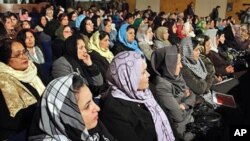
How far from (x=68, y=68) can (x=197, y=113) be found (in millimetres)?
1504

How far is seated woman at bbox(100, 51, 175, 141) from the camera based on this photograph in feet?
8.01

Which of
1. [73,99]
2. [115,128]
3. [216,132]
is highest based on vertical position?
[73,99]

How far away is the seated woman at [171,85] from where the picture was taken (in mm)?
3176

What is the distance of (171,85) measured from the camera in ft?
10.7

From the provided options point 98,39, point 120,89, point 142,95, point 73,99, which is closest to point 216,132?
point 142,95

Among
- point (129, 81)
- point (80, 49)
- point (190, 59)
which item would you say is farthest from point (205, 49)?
point (129, 81)

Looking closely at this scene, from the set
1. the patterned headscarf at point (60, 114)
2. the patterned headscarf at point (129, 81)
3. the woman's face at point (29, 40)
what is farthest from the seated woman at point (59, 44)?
the patterned headscarf at point (60, 114)

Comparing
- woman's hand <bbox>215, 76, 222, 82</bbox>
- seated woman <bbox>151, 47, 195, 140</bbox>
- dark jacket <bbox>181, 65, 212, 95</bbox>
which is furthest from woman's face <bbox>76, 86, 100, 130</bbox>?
woman's hand <bbox>215, 76, 222, 82</bbox>

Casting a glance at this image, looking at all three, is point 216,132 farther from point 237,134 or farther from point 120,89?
point 120,89

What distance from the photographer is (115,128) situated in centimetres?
242

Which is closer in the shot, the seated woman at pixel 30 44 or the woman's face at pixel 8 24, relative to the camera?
the seated woman at pixel 30 44

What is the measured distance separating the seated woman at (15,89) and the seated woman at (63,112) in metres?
0.72

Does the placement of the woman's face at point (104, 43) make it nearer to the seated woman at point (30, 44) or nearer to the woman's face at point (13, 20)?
the seated woman at point (30, 44)

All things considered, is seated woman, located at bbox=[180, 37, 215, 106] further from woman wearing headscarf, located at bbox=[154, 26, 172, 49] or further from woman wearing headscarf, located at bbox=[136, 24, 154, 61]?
woman wearing headscarf, located at bbox=[154, 26, 172, 49]
